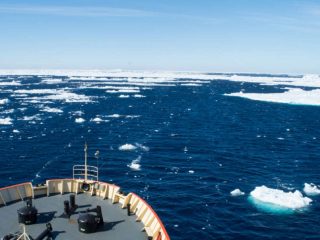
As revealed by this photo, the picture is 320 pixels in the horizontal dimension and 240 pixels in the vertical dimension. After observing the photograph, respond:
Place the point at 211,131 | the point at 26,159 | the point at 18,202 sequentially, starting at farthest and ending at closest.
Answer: the point at 211,131 < the point at 26,159 < the point at 18,202

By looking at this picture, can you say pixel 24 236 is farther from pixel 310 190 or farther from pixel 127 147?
pixel 127 147

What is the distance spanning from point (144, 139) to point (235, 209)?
3100 cm

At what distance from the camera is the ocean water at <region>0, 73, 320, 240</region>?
3269cm

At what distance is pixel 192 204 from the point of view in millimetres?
35844

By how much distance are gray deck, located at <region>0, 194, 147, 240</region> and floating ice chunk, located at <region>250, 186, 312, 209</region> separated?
19.6 m

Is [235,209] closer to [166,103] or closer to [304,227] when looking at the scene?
[304,227]

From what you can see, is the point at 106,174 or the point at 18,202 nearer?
the point at 18,202

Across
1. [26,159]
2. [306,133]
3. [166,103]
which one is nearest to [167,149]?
[26,159]

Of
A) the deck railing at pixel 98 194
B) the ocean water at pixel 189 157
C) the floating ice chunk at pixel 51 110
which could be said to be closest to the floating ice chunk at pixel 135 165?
the ocean water at pixel 189 157

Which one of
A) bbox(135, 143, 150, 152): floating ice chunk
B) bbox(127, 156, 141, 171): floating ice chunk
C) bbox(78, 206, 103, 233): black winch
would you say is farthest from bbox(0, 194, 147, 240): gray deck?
bbox(135, 143, 150, 152): floating ice chunk

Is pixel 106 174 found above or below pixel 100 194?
below

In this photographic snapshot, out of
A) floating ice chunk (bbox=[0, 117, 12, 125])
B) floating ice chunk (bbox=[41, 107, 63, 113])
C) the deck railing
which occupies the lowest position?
floating ice chunk (bbox=[0, 117, 12, 125])

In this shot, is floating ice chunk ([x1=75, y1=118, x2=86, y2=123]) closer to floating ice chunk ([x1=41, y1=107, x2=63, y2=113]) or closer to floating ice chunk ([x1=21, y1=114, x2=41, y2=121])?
floating ice chunk ([x1=21, y1=114, x2=41, y2=121])

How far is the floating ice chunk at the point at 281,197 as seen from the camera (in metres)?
34.6
